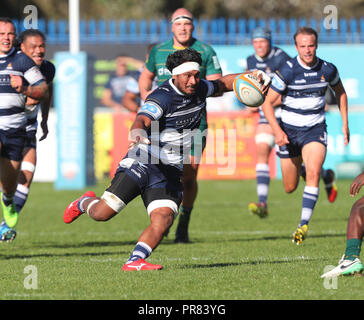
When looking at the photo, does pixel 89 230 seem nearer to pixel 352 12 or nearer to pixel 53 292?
pixel 53 292

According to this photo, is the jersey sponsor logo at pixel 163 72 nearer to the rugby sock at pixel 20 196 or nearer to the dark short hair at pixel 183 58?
the rugby sock at pixel 20 196

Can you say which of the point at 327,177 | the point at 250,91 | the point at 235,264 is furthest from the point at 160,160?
the point at 327,177

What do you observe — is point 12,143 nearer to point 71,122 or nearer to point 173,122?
point 173,122

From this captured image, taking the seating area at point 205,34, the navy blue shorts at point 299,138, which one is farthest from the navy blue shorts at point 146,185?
the seating area at point 205,34

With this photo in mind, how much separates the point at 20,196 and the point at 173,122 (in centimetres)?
377

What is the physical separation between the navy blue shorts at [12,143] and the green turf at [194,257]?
1080 millimetres

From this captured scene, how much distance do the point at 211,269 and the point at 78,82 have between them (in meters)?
14.2

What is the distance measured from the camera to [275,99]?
419 inches

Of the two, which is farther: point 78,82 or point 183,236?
point 78,82

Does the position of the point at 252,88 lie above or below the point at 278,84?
above

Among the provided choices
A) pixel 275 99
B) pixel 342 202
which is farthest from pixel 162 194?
pixel 342 202

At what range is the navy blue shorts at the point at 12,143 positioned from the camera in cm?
980

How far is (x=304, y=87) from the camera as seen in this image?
1043cm

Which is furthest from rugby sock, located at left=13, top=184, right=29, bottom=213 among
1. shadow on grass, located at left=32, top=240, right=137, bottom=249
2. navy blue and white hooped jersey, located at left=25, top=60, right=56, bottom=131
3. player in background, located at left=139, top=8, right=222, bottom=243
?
player in background, located at left=139, top=8, right=222, bottom=243
